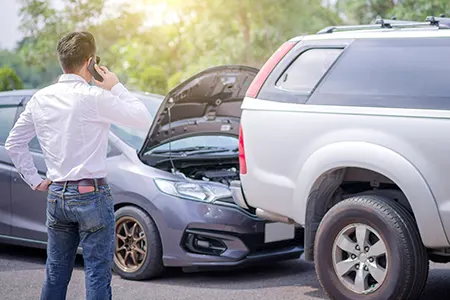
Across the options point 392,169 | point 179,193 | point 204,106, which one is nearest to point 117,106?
point 392,169

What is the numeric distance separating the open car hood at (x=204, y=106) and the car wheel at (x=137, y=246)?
0.62 m

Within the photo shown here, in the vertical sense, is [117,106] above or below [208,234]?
above

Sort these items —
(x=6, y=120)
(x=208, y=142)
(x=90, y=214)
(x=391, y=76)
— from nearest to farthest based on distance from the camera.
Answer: (x=90, y=214)
(x=391, y=76)
(x=208, y=142)
(x=6, y=120)

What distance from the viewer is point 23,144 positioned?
16.6 ft

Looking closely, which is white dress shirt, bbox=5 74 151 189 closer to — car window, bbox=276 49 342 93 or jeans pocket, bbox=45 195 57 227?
jeans pocket, bbox=45 195 57 227

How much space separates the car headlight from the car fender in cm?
129

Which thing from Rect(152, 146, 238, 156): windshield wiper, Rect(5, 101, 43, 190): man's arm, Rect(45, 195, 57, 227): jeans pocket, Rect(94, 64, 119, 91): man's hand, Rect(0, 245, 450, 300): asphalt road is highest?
Rect(94, 64, 119, 91): man's hand

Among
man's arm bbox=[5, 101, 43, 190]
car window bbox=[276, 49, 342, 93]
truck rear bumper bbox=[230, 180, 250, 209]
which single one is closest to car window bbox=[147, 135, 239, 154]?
truck rear bumper bbox=[230, 180, 250, 209]

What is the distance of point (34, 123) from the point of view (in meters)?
4.93

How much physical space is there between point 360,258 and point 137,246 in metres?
2.11

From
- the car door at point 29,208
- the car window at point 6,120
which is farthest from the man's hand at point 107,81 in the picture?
the car window at point 6,120

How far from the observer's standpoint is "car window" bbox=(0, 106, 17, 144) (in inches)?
330

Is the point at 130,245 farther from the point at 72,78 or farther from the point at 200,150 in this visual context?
the point at 72,78

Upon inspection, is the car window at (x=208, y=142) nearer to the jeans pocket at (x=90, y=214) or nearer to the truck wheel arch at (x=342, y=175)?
the truck wheel arch at (x=342, y=175)
